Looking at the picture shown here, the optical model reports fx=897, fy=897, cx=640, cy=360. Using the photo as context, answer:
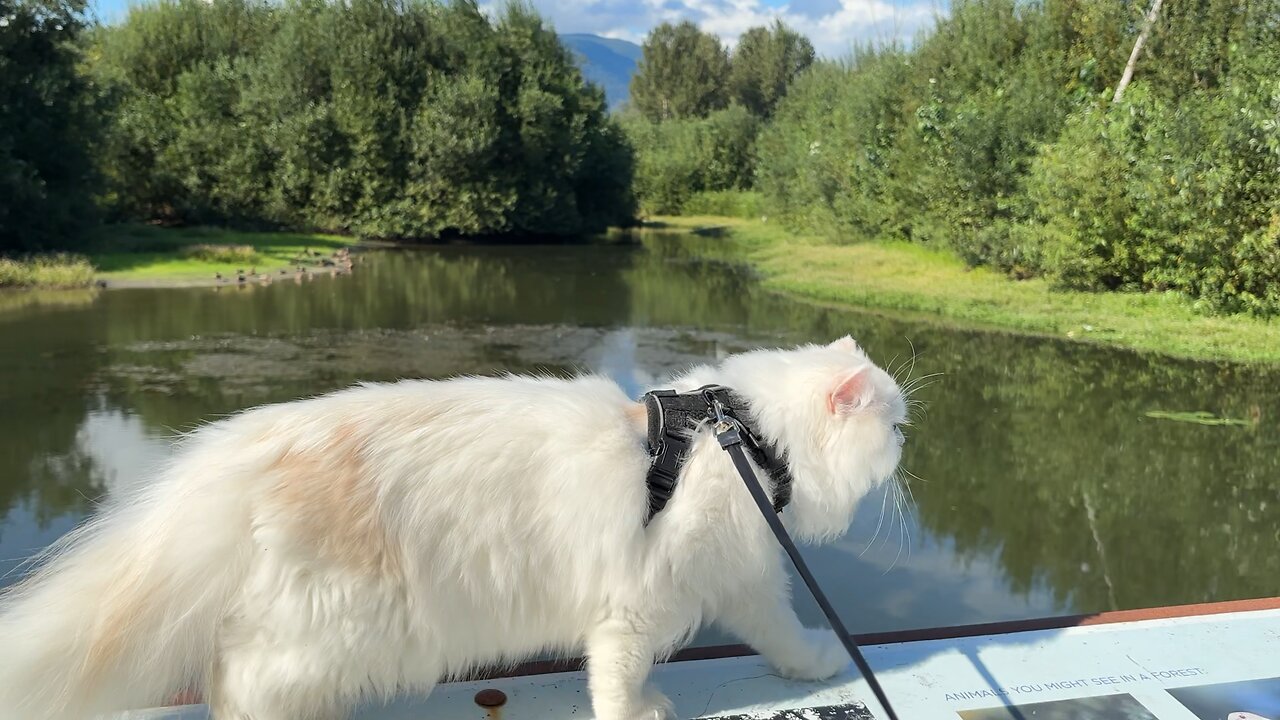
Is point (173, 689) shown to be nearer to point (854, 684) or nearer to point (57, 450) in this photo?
point (854, 684)

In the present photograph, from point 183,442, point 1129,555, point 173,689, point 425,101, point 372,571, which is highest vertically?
point 425,101

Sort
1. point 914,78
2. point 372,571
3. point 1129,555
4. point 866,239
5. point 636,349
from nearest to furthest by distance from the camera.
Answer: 1. point 372,571
2. point 1129,555
3. point 636,349
4. point 914,78
5. point 866,239

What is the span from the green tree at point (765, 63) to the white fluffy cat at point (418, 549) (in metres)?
71.6

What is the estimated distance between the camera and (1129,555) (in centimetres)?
523

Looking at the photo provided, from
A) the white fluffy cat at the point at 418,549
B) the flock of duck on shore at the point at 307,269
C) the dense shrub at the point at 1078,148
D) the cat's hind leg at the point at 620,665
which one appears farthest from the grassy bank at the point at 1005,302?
the cat's hind leg at the point at 620,665

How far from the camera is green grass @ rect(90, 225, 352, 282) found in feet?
56.5

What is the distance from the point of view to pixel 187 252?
19.7m

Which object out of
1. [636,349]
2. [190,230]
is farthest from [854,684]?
[190,230]

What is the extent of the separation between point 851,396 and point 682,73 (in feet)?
245

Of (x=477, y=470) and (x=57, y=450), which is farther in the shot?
(x=57, y=450)

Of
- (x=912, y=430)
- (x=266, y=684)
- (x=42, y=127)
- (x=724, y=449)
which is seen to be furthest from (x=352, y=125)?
(x=266, y=684)

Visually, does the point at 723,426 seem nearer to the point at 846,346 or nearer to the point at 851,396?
the point at 851,396

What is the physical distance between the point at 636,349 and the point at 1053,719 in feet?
30.3

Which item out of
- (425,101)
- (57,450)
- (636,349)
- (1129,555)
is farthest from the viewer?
(425,101)
